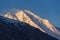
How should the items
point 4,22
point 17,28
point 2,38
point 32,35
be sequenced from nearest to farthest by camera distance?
point 2,38 → point 4,22 → point 17,28 → point 32,35

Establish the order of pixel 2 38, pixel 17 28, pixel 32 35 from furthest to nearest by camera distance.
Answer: pixel 32 35 → pixel 17 28 → pixel 2 38

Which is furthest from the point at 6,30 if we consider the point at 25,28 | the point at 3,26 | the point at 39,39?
the point at 39,39

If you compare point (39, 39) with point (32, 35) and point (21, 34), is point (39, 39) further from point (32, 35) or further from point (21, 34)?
point (21, 34)

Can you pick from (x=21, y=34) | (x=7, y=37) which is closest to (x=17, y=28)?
(x=21, y=34)

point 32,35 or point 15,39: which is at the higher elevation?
point 32,35

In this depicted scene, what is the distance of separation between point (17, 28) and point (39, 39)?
11694 millimetres

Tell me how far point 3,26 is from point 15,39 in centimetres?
537

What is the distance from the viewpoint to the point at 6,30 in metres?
66.8

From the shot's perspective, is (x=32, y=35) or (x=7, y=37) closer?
(x=7, y=37)

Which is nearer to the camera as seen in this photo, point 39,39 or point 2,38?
point 2,38

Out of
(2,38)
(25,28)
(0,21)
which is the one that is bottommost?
(2,38)

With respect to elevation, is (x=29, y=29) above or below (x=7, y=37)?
above

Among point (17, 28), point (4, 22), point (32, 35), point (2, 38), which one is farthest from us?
point (32, 35)

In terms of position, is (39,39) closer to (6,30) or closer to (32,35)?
(32,35)
